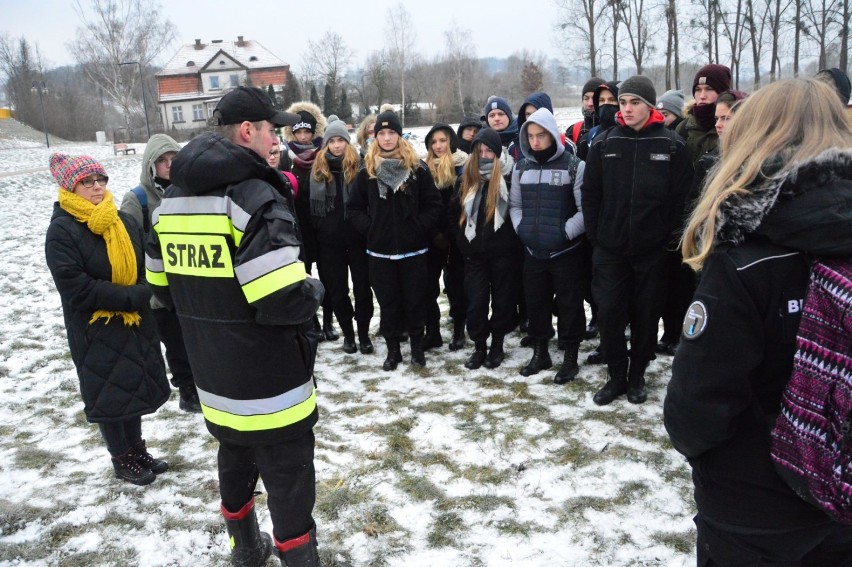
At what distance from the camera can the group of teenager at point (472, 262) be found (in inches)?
62.6

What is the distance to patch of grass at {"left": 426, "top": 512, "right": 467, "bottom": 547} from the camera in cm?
305

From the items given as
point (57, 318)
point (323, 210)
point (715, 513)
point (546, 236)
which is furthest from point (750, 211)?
point (57, 318)

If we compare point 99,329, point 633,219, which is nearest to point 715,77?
point 633,219

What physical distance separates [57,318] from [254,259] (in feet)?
18.8

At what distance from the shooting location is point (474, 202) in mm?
5074

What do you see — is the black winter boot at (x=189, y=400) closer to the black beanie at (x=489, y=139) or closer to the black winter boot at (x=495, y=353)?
the black winter boot at (x=495, y=353)

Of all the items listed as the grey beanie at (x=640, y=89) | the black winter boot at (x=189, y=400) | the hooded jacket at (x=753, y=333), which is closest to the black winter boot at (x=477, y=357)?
the black winter boot at (x=189, y=400)

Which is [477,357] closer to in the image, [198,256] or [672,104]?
[672,104]

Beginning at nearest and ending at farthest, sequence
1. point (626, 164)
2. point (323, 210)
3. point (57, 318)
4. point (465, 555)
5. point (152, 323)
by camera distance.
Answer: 1. point (465, 555)
2. point (152, 323)
3. point (626, 164)
4. point (323, 210)
5. point (57, 318)

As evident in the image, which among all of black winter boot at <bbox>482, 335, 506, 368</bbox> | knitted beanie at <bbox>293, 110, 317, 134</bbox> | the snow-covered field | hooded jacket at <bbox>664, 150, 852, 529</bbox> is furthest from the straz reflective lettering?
knitted beanie at <bbox>293, 110, 317, 134</bbox>

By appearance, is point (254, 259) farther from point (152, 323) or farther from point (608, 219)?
point (608, 219)

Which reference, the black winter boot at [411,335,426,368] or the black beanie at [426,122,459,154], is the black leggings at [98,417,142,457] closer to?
the black winter boot at [411,335,426,368]

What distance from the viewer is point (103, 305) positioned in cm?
345

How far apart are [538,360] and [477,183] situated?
1573 mm
